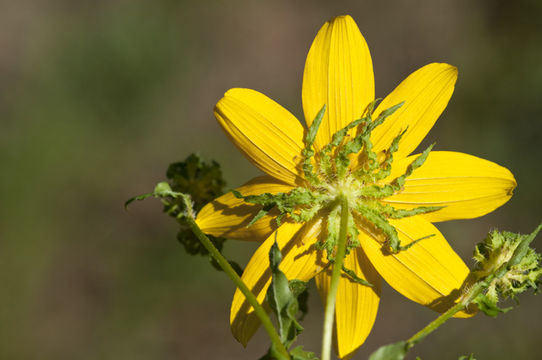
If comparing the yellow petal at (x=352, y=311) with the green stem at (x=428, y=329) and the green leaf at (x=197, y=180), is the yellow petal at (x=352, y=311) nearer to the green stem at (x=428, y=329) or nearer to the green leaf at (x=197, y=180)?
the green stem at (x=428, y=329)

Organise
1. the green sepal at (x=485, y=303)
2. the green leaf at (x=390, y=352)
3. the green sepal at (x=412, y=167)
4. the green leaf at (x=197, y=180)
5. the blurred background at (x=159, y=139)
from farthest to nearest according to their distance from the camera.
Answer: the blurred background at (x=159, y=139), the green leaf at (x=197, y=180), the green sepal at (x=412, y=167), the green sepal at (x=485, y=303), the green leaf at (x=390, y=352)

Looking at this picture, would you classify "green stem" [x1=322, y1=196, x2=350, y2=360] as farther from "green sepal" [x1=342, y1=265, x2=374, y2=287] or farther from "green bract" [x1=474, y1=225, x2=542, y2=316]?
"green bract" [x1=474, y1=225, x2=542, y2=316]

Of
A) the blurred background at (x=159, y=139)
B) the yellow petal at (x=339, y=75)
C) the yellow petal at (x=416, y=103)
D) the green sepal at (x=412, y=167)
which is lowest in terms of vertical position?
the blurred background at (x=159, y=139)

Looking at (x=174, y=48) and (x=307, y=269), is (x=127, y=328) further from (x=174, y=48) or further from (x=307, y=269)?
(x=307, y=269)

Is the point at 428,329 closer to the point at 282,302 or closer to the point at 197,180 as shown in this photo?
the point at 282,302

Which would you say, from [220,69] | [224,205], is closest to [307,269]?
[224,205]

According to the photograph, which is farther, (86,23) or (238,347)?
(86,23)

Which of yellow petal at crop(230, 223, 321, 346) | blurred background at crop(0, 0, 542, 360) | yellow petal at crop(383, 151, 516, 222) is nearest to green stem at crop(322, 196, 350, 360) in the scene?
yellow petal at crop(230, 223, 321, 346)

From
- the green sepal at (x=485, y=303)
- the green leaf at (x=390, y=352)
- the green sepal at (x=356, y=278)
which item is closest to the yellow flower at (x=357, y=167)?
the green sepal at (x=356, y=278)

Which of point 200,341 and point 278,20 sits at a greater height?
point 278,20
